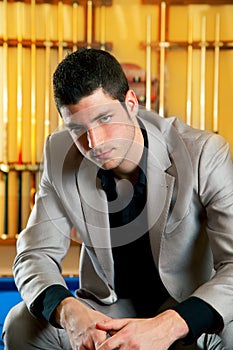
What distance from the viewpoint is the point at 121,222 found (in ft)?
6.95

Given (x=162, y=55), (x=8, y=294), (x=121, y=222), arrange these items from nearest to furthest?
(x=121, y=222), (x=8, y=294), (x=162, y=55)

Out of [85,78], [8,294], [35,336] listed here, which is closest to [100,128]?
[85,78]

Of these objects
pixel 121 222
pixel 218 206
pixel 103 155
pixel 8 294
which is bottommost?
pixel 8 294

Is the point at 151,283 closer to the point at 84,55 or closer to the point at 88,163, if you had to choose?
the point at 88,163

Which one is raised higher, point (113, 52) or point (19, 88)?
point (113, 52)

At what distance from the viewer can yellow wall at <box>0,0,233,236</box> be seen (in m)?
4.94

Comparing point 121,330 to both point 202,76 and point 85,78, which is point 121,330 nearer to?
point 85,78

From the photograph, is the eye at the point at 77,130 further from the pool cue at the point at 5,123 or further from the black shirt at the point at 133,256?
the pool cue at the point at 5,123

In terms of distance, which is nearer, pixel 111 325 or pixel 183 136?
pixel 111 325

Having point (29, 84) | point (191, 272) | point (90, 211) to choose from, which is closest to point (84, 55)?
point (90, 211)

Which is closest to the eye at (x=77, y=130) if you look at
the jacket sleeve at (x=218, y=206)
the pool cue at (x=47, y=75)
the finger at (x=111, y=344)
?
the jacket sleeve at (x=218, y=206)

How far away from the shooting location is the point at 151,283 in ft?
7.14

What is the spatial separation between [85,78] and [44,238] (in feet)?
1.71

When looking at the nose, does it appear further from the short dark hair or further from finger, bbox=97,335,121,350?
finger, bbox=97,335,121,350
